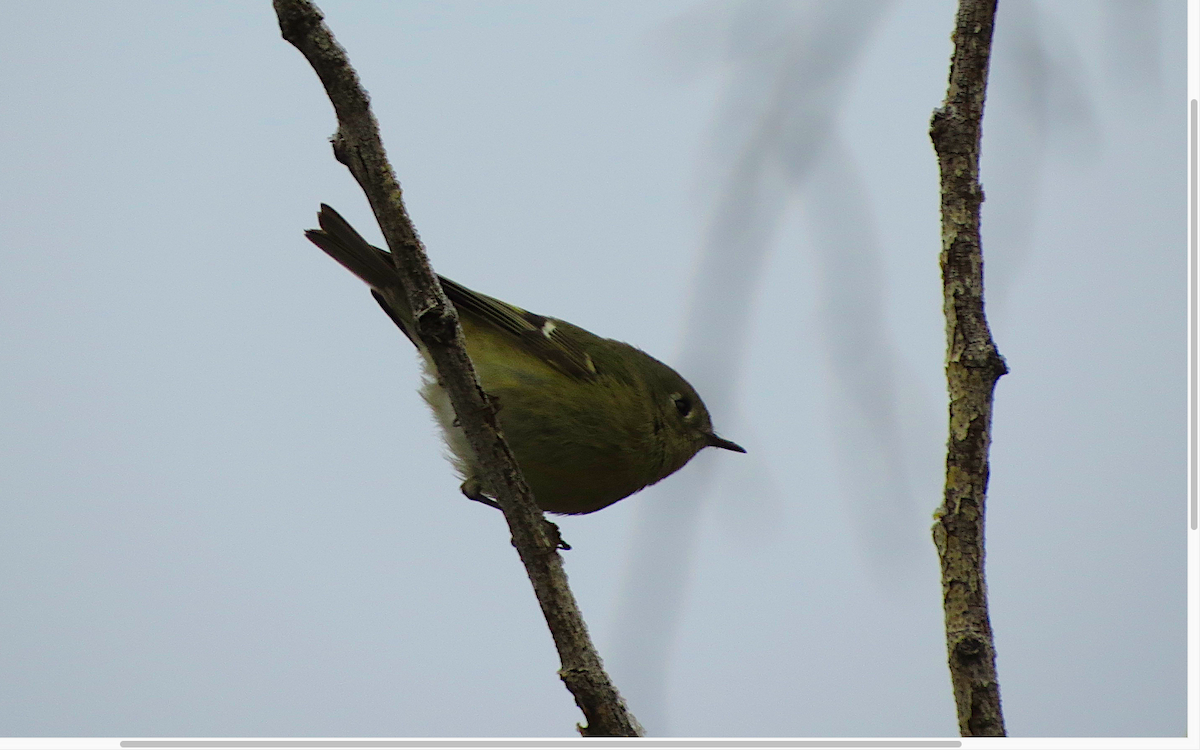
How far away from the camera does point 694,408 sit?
411 centimetres

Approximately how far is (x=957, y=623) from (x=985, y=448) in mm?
363

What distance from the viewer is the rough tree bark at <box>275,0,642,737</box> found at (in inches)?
79.4

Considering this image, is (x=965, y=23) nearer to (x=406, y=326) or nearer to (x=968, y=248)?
(x=968, y=248)

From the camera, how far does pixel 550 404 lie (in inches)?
136

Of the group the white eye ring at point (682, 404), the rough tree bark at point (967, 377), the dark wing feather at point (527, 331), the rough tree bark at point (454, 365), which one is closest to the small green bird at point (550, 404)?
the dark wing feather at point (527, 331)

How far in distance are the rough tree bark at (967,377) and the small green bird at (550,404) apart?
154cm

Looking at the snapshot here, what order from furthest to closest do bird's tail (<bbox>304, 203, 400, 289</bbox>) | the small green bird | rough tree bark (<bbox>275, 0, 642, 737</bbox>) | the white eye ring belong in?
the white eye ring
the small green bird
bird's tail (<bbox>304, 203, 400, 289</bbox>)
rough tree bark (<bbox>275, 0, 642, 737</bbox>)

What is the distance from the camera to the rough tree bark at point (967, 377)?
6.88 feet

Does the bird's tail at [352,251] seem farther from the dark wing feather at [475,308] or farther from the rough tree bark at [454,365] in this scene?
the rough tree bark at [454,365]

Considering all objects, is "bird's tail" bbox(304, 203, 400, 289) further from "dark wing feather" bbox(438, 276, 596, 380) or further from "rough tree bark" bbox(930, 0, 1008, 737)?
"rough tree bark" bbox(930, 0, 1008, 737)

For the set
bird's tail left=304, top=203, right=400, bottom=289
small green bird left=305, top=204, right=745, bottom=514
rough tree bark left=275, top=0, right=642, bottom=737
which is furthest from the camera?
small green bird left=305, top=204, right=745, bottom=514

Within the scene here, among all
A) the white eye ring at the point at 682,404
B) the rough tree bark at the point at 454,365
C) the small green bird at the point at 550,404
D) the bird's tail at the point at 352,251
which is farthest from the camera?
the white eye ring at the point at 682,404

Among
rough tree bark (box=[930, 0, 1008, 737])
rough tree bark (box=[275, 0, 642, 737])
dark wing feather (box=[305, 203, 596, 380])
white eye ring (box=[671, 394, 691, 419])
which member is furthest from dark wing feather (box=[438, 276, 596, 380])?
rough tree bark (box=[930, 0, 1008, 737])

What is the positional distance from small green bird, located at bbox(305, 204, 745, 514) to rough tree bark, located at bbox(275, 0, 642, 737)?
89cm
